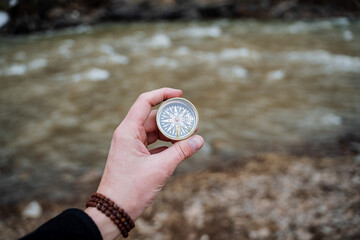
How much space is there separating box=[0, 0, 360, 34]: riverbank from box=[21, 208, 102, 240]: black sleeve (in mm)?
10753

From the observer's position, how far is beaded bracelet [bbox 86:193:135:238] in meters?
1.69

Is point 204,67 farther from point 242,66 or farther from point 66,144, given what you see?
point 66,144

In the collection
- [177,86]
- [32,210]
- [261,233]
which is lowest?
[261,233]

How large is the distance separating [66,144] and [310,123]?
376 centimetres

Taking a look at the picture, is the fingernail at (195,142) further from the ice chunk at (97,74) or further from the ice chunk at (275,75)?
the ice chunk at (97,74)

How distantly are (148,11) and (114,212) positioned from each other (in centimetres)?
1102

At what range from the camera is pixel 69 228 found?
1.45 metres

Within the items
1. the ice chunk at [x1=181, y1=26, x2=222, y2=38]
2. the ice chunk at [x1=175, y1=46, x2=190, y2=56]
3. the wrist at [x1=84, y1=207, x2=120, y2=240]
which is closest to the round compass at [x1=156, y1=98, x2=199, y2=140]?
the wrist at [x1=84, y1=207, x2=120, y2=240]

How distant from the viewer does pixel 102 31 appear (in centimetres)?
1002

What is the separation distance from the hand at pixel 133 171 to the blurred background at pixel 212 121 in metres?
1.03

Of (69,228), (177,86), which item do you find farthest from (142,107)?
(177,86)

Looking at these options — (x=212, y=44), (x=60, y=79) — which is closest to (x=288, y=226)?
(x=60, y=79)

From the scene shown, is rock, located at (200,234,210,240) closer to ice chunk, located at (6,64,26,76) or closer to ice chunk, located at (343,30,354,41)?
ice chunk, located at (6,64,26,76)

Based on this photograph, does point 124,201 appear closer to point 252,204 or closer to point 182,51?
point 252,204
